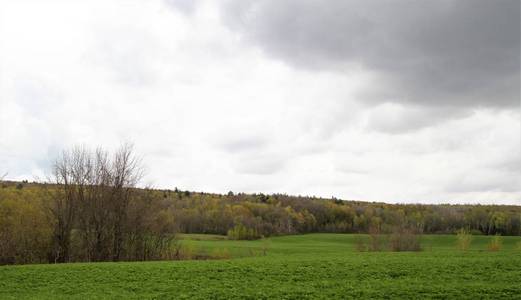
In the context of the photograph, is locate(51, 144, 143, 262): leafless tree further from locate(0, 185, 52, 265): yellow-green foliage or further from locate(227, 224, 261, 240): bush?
locate(227, 224, 261, 240): bush

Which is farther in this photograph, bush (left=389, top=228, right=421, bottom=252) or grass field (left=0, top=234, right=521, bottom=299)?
bush (left=389, top=228, right=421, bottom=252)

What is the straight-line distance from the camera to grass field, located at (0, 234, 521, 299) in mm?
20828

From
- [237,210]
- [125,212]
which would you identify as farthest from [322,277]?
[237,210]

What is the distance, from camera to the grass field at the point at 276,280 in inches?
820

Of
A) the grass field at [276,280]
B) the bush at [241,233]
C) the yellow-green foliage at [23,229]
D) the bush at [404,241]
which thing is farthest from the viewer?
the bush at [241,233]

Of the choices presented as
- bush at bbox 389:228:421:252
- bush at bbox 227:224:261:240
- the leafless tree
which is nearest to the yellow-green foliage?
the leafless tree

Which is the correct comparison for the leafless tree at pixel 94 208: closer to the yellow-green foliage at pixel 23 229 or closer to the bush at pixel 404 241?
the yellow-green foliage at pixel 23 229

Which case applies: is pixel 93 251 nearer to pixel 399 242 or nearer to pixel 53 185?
pixel 53 185

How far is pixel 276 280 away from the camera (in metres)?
23.7

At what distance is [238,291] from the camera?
→ 2134cm

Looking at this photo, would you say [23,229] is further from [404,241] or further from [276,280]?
[404,241]

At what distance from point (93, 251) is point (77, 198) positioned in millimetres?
4422

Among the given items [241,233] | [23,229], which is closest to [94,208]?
[23,229]

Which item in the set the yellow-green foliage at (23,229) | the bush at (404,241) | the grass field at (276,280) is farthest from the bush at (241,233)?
the grass field at (276,280)
